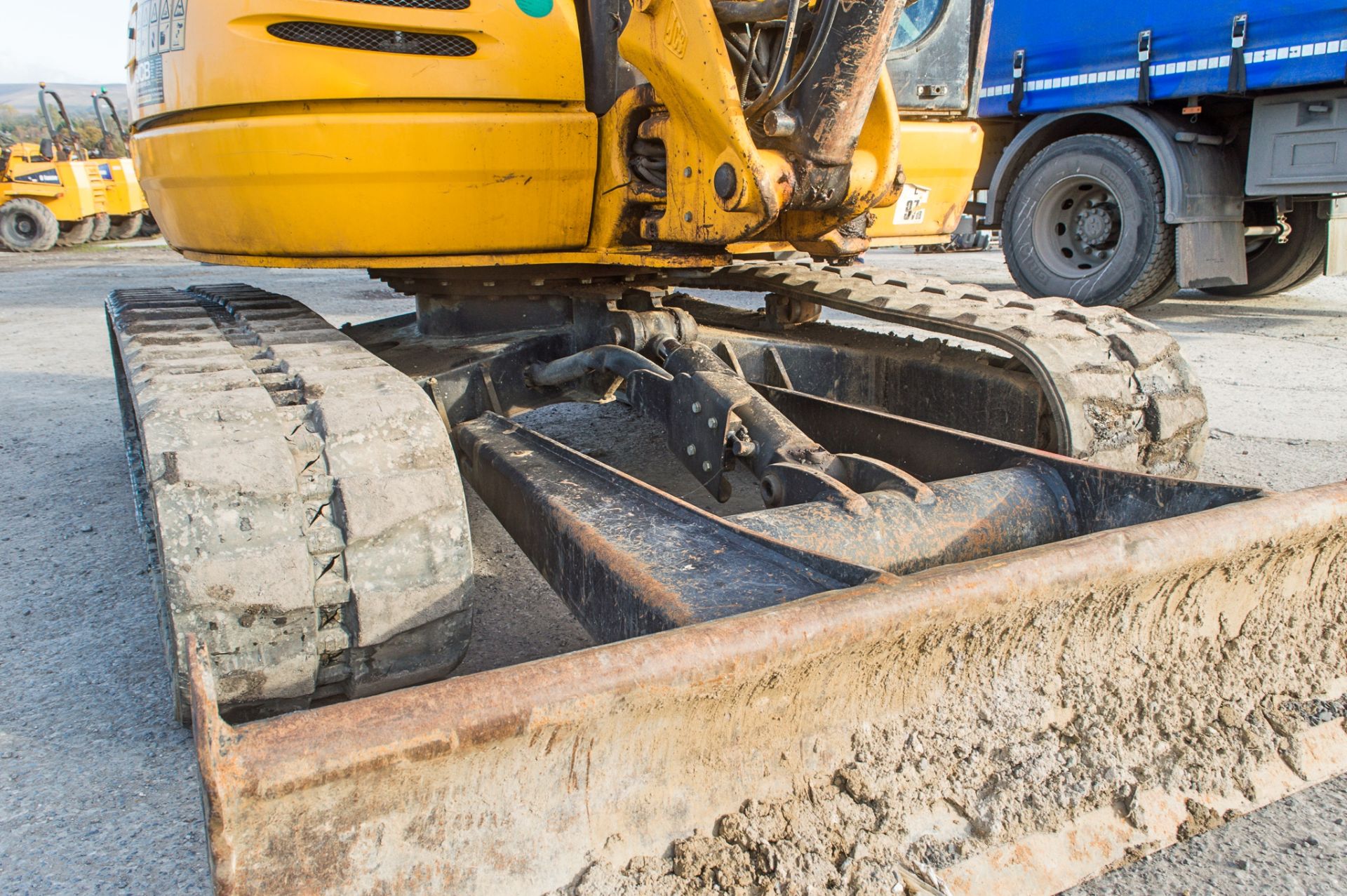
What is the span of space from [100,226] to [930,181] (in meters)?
22.3

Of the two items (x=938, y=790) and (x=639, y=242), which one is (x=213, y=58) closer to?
(x=639, y=242)

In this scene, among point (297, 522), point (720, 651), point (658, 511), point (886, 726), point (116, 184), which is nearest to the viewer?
point (720, 651)

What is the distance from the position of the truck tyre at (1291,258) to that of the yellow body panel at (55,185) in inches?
778

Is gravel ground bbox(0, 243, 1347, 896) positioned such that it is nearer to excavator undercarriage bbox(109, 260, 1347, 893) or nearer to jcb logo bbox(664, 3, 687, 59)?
excavator undercarriage bbox(109, 260, 1347, 893)

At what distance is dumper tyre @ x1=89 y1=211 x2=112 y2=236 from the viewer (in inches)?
832

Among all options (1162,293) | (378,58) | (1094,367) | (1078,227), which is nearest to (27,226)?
(1078,227)

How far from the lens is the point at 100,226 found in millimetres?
21359

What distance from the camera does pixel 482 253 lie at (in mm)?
3027

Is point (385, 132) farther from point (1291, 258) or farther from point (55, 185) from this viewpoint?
point (55, 185)

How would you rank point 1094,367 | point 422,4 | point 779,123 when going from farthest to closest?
point 1094,367 < point 422,4 < point 779,123

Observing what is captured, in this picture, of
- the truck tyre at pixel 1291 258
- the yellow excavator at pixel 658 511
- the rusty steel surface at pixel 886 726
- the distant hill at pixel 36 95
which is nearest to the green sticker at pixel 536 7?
the yellow excavator at pixel 658 511

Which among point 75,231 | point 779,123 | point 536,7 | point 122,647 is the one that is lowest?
point 122,647

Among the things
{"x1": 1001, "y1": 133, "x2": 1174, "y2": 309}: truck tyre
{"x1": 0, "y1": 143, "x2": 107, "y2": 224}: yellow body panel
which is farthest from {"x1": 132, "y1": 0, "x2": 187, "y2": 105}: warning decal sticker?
{"x1": 0, "y1": 143, "x2": 107, "y2": 224}: yellow body panel

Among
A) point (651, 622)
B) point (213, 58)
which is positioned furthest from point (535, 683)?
point (213, 58)
